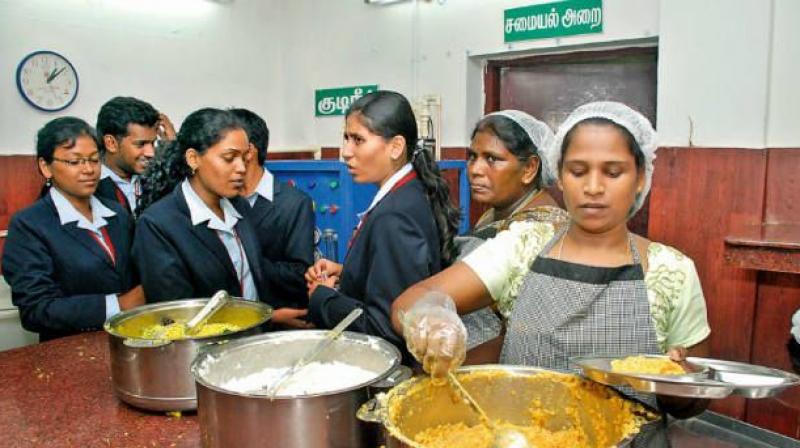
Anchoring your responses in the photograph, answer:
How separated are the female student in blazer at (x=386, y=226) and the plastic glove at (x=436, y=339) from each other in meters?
0.53

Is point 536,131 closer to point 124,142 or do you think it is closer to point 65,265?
point 65,265

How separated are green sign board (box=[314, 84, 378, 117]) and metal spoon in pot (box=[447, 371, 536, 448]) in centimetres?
435

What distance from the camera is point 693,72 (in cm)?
338

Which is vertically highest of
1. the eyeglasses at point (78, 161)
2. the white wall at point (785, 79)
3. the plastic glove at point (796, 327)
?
the white wall at point (785, 79)

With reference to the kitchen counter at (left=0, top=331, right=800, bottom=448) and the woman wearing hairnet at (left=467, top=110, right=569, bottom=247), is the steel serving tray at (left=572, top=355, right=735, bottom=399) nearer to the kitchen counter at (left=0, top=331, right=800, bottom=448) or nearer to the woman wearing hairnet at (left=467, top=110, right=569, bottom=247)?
the kitchen counter at (left=0, top=331, right=800, bottom=448)

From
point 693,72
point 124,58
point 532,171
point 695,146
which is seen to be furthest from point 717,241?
point 124,58

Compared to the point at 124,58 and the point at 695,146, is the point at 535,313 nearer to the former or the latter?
the point at 695,146

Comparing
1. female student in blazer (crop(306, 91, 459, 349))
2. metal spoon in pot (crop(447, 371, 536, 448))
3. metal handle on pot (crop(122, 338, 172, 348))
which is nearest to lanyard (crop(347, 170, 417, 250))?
female student in blazer (crop(306, 91, 459, 349))

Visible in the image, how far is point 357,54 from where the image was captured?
17.8ft

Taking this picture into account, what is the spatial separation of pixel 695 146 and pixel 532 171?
1.46 meters

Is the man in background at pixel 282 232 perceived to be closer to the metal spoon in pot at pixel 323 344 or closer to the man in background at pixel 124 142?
the man in background at pixel 124 142

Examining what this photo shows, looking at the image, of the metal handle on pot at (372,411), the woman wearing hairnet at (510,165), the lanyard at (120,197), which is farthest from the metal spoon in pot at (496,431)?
the lanyard at (120,197)

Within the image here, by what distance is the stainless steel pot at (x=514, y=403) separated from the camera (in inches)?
44.0

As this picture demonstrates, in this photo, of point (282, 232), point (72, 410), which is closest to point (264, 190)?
point (282, 232)
